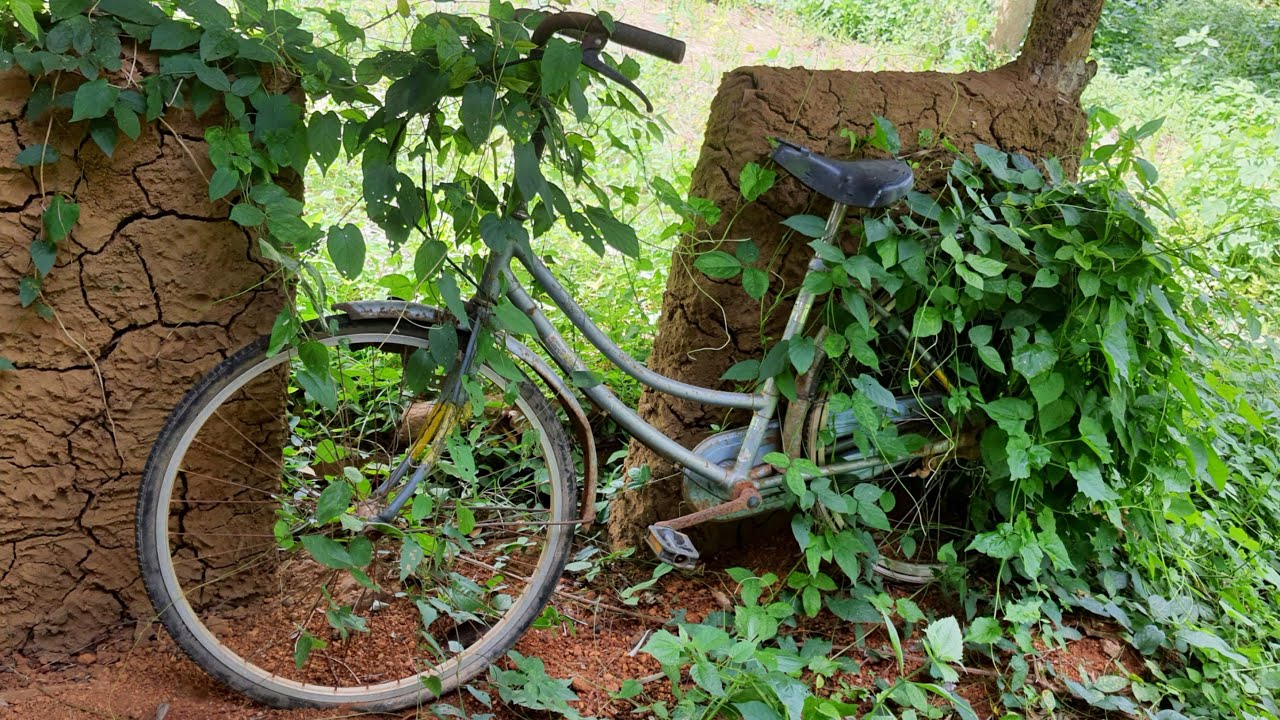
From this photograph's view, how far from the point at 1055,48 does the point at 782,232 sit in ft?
3.34

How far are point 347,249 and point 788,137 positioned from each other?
1205mm

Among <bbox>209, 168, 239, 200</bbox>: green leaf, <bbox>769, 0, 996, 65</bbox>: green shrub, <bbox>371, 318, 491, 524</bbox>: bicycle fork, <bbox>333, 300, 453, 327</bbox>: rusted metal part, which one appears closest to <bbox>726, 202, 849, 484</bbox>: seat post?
<bbox>371, 318, 491, 524</bbox>: bicycle fork

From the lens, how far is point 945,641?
2268mm

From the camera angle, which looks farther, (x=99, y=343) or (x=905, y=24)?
(x=905, y=24)

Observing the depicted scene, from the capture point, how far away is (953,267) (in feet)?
8.10

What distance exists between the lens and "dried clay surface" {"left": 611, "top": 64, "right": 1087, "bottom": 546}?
2.53 metres

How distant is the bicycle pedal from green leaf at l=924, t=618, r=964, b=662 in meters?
0.63

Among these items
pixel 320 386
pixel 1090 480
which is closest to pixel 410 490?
pixel 320 386

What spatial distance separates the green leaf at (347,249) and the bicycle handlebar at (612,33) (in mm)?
556

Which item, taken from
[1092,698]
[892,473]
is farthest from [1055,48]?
[1092,698]

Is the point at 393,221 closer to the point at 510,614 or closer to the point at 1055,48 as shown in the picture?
the point at 510,614

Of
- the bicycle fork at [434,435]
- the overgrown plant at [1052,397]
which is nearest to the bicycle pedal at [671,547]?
the overgrown plant at [1052,397]

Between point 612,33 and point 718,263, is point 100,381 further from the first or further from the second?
point 718,263

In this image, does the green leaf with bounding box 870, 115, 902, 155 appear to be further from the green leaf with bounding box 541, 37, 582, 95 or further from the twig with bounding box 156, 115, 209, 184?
the twig with bounding box 156, 115, 209, 184
